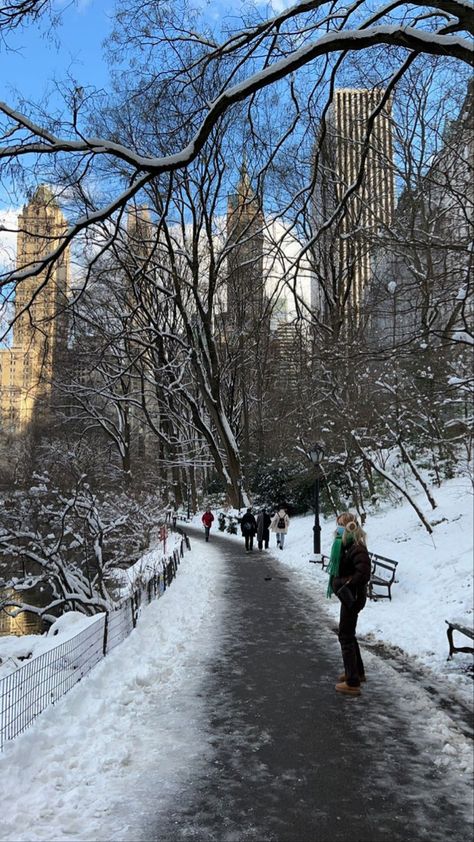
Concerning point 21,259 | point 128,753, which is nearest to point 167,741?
point 128,753

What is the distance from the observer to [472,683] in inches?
255

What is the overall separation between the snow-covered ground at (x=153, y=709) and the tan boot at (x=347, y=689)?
0.67 meters

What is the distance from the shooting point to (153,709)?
5.82 meters

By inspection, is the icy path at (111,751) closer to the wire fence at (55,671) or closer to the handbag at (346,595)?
the wire fence at (55,671)

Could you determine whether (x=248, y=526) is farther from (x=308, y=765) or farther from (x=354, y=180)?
(x=308, y=765)

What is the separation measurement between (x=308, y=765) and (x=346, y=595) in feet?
6.82

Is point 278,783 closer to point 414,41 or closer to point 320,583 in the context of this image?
point 414,41

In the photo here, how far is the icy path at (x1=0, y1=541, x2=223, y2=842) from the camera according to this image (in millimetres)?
3668

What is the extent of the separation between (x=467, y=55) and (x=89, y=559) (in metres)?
17.7

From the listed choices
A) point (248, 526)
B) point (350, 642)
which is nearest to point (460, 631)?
point (350, 642)

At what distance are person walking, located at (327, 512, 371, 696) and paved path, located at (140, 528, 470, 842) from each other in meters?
0.21

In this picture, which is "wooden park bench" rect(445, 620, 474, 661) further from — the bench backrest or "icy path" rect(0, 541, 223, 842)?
the bench backrest

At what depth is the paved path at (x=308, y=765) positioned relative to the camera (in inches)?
141

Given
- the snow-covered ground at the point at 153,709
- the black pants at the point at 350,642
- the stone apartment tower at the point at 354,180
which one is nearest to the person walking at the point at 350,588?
the black pants at the point at 350,642
